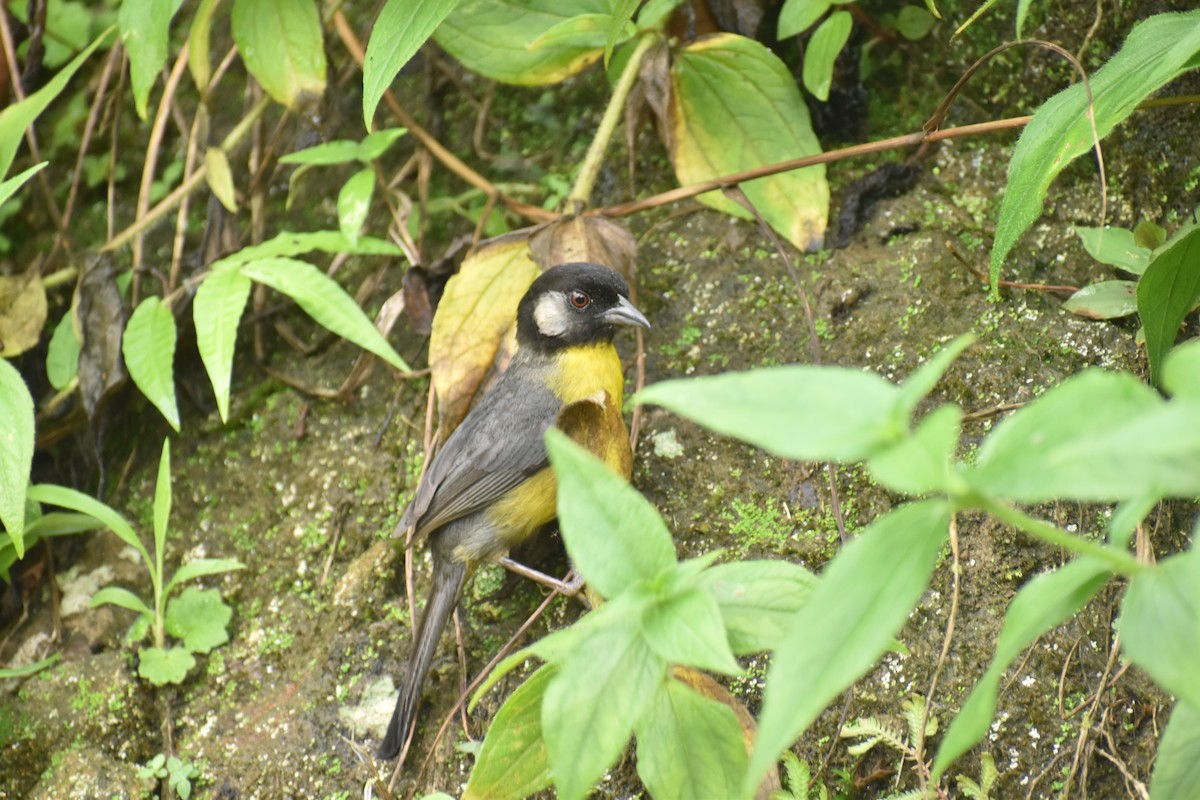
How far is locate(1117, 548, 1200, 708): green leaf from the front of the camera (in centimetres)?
122

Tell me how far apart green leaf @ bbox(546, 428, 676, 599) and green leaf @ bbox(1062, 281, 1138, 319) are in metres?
1.98

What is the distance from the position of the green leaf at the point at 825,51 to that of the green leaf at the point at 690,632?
2.41 meters

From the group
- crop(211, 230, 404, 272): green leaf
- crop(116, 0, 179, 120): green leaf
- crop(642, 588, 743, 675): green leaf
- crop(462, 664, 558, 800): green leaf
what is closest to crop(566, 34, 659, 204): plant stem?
crop(211, 230, 404, 272): green leaf

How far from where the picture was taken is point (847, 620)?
4.22 ft

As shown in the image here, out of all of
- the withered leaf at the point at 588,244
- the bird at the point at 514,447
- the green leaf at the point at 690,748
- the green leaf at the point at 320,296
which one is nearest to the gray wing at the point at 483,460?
the bird at the point at 514,447

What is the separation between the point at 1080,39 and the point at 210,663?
3.41m

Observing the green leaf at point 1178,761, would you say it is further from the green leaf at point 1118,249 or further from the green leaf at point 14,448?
the green leaf at point 14,448

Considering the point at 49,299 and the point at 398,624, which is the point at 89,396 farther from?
the point at 398,624

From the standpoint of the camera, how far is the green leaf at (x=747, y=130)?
3.75m

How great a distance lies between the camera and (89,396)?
3.92m

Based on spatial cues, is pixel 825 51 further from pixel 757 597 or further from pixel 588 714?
pixel 588 714

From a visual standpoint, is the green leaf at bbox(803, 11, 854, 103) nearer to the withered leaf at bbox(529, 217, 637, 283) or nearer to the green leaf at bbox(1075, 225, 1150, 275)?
the withered leaf at bbox(529, 217, 637, 283)

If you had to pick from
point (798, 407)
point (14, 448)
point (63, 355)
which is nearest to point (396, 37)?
point (14, 448)

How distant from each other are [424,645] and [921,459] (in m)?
2.33
